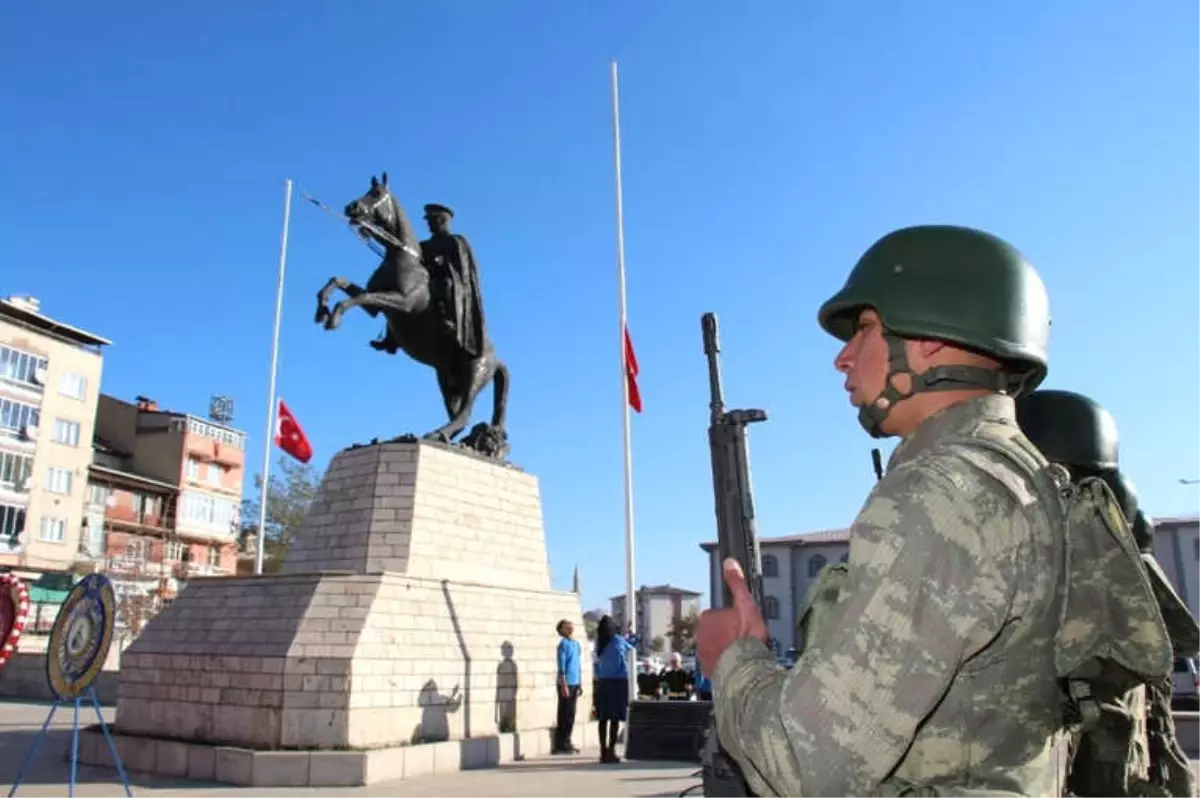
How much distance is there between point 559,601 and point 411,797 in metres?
4.94

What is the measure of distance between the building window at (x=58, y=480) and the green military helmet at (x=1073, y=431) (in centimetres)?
4375

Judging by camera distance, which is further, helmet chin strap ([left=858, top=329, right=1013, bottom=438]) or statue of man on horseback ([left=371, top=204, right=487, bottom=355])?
statue of man on horseback ([left=371, top=204, right=487, bottom=355])

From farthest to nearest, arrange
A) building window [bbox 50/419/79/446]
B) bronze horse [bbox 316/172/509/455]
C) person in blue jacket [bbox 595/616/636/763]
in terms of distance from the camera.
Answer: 1. building window [bbox 50/419/79/446]
2. bronze horse [bbox 316/172/509/455]
3. person in blue jacket [bbox 595/616/636/763]

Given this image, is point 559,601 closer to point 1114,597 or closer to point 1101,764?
point 1101,764

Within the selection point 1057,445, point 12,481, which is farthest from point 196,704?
point 12,481

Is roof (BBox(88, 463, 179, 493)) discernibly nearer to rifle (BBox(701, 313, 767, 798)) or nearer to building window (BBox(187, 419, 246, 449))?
building window (BBox(187, 419, 246, 449))

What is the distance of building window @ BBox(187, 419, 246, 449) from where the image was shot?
48.2 metres

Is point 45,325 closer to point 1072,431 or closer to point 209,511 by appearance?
point 209,511

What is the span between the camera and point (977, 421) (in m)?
1.71

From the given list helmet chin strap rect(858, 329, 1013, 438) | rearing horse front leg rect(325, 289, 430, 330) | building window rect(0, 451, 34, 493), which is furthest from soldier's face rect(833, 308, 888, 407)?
building window rect(0, 451, 34, 493)

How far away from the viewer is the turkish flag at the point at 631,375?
15500 millimetres

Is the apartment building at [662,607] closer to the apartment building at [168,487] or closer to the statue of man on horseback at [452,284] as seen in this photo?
the apartment building at [168,487]

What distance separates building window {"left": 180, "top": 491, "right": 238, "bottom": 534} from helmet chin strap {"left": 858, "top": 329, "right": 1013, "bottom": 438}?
50813mm

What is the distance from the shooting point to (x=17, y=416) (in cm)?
3775
